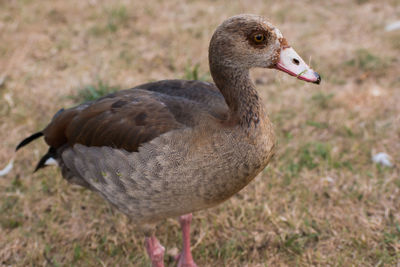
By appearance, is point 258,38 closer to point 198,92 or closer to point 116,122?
point 198,92

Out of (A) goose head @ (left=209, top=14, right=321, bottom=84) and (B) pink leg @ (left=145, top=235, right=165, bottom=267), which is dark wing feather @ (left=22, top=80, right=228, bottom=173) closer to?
(A) goose head @ (left=209, top=14, right=321, bottom=84)

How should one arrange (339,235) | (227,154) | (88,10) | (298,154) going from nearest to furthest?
(227,154) < (339,235) < (298,154) < (88,10)

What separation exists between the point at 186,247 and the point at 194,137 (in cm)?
103

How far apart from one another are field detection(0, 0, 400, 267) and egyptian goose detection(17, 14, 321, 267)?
16.2 inches

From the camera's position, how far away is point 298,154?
395 cm

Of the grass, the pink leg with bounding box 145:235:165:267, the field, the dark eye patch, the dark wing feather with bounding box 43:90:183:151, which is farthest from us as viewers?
the grass

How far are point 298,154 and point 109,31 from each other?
3205mm

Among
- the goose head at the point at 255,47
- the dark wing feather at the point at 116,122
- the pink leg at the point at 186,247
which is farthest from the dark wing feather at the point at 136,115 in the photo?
the pink leg at the point at 186,247

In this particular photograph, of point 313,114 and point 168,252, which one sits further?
point 313,114

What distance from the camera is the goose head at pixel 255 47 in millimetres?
2416

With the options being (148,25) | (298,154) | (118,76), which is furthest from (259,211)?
(148,25)

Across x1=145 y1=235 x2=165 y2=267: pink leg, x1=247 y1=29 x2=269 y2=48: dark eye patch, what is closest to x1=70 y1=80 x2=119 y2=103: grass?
x1=145 y1=235 x2=165 y2=267: pink leg

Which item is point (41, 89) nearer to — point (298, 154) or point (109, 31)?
point (109, 31)

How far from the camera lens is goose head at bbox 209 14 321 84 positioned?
7.93 ft
